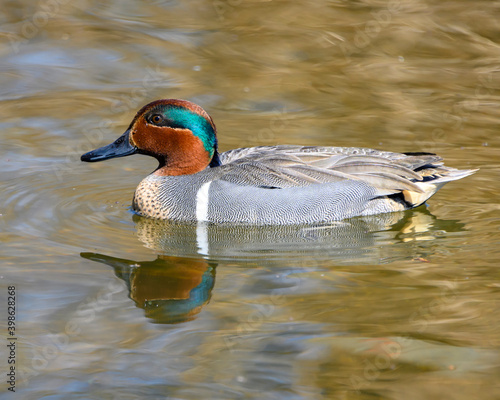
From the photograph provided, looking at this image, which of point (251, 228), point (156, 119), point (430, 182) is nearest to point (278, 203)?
point (251, 228)

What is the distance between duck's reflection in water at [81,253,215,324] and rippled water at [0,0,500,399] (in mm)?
19

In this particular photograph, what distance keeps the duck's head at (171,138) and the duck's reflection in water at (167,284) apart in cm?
131

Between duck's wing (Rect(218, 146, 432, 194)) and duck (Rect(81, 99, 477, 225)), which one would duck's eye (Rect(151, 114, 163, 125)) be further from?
duck's wing (Rect(218, 146, 432, 194))

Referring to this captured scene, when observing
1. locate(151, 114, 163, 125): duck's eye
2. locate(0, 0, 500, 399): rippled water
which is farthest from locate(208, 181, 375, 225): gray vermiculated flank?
locate(151, 114, 163, 125): duck's eye

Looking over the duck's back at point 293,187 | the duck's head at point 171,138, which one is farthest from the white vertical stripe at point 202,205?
the duck's head at point 171,138

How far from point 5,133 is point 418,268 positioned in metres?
5.08

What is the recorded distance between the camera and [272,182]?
723cm

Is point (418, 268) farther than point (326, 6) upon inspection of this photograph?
No

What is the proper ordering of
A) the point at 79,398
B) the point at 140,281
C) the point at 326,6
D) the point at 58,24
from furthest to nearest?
the point at 326,6 → the point at 58,24 → the point at 140,281 → the point at 79,398

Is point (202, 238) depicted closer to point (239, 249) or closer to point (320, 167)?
point (239, 249)

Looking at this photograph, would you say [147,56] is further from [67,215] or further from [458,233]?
[458,233]

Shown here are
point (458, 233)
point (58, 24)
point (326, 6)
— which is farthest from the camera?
point (326, 6)

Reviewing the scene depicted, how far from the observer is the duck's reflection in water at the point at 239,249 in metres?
5.82

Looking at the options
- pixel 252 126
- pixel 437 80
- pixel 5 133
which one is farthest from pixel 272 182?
pixel 437 80
